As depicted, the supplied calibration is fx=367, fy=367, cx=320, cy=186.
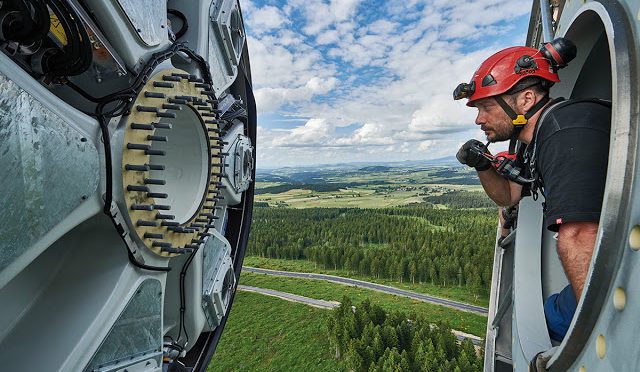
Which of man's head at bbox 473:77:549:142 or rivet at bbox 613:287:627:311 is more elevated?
man's head at bbox 473:77:549:142

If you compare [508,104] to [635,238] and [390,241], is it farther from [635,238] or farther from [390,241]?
[390,241]

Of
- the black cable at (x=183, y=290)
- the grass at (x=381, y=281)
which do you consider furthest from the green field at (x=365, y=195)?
the black cable at (x=183, y=290)

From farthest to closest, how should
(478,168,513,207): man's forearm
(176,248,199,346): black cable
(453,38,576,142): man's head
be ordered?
(478,168,513,207): man's forearm, (176,248,199,346): black cable, (453,38,576,142): man's head

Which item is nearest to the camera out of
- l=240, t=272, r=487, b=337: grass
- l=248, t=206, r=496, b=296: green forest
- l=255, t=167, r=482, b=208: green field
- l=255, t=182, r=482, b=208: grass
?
l=240, t=272, r=487, b=337: grass

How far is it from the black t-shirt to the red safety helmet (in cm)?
65

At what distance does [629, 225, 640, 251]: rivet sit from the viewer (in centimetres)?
99

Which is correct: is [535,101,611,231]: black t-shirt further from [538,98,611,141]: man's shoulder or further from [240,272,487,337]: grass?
[240,272,487,337]: grass

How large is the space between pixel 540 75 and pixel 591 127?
0.81 meters

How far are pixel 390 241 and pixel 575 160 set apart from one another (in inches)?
2960

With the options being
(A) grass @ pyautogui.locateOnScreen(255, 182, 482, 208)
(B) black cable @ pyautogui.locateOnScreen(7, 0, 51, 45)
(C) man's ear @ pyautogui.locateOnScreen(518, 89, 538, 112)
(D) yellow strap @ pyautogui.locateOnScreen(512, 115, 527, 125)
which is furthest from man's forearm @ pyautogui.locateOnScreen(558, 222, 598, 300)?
(A) grass @ pyautogui.locateOnScreen(255, 182, 482, 208)

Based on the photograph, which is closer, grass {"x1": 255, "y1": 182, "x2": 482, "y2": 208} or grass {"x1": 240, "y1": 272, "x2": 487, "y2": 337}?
grass {"x1": 240, "y1": 272, "x2": 487, "y2": 337}

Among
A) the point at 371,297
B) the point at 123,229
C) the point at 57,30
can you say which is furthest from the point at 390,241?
the point at 57,30

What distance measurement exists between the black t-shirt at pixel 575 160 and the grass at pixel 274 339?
3227cm

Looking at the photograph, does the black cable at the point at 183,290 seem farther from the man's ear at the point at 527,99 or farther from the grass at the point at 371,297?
the grass at the point at 371,297
